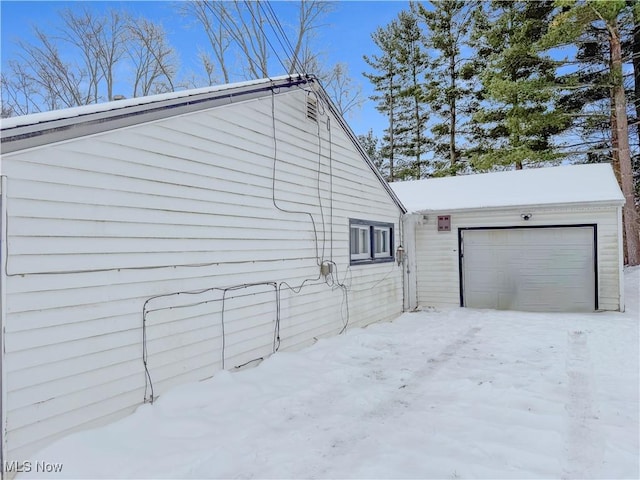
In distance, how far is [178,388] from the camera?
395 cm

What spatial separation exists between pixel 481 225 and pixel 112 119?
27.4 feet

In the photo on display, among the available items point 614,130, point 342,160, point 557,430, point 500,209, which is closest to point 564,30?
point 614,130

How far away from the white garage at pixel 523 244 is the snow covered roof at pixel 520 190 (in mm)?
22

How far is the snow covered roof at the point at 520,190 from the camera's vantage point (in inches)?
349

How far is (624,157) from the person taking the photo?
13125 mm

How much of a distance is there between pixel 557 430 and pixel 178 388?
3.40 meters

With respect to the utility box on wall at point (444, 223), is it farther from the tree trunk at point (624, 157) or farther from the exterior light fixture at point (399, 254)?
the tree trunk at point (624, 157)

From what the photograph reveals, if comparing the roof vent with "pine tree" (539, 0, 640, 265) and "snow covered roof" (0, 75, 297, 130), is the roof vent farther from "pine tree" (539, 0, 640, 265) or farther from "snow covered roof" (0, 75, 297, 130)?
"pine tree" (539, 0, 640, 265)

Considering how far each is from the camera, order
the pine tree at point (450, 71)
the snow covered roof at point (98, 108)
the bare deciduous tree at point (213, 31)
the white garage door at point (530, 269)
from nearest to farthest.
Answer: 1. the snow covered roof at point (98, 108)
2. the white garage door at point (530, 269)
3. the bare deciduous tree at point (213, 31)
4. the pine tree at point (450, 71)

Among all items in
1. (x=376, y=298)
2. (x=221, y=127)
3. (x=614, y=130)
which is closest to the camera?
(x=221, y=127)

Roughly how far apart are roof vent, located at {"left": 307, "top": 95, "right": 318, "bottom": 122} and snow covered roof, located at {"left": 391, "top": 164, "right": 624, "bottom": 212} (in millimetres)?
4324

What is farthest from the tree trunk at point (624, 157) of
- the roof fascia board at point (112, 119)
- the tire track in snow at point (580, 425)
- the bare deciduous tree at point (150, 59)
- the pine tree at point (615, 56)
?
the bare deciduous tree at point (150, 59)

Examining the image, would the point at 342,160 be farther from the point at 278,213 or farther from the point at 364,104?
the point at 364,104

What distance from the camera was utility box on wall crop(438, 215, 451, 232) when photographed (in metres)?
9.87
